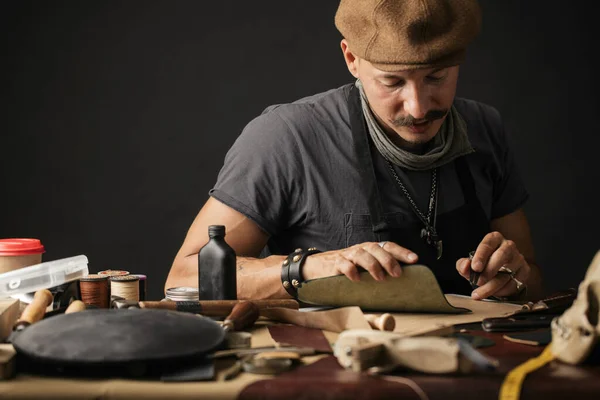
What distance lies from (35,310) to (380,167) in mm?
1514

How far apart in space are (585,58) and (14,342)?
13.6 feet

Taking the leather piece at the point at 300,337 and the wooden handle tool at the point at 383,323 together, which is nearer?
the leather piece at the point at 300,337

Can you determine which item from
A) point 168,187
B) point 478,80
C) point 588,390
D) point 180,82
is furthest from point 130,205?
point 588,390

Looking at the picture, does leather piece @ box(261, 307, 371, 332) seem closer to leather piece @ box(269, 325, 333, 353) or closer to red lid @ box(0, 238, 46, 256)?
leather piece @ box(269, 325, 333, 353)

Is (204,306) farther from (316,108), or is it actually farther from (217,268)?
(316,108)

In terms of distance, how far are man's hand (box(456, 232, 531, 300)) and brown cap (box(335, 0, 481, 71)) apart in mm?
615

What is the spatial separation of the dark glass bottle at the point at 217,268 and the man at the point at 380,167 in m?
0.34

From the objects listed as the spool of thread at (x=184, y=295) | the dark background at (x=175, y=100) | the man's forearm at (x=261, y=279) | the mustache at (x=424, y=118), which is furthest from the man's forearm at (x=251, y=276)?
the dark background at (x=175, y=100)

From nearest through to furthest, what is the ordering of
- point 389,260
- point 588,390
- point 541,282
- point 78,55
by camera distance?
point 588,390, point 389,260, point 541,282, point 78,55

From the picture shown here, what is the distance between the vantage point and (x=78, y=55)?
4.95 meters

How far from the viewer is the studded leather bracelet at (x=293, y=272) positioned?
2541mm

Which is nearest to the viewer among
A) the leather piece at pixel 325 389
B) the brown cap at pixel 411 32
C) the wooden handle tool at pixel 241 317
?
the leather piece at pixel 325 389

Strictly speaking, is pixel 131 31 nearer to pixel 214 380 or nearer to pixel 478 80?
pixel 478 80

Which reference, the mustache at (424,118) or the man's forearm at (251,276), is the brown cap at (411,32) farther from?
the man's forearm at (251,276)
